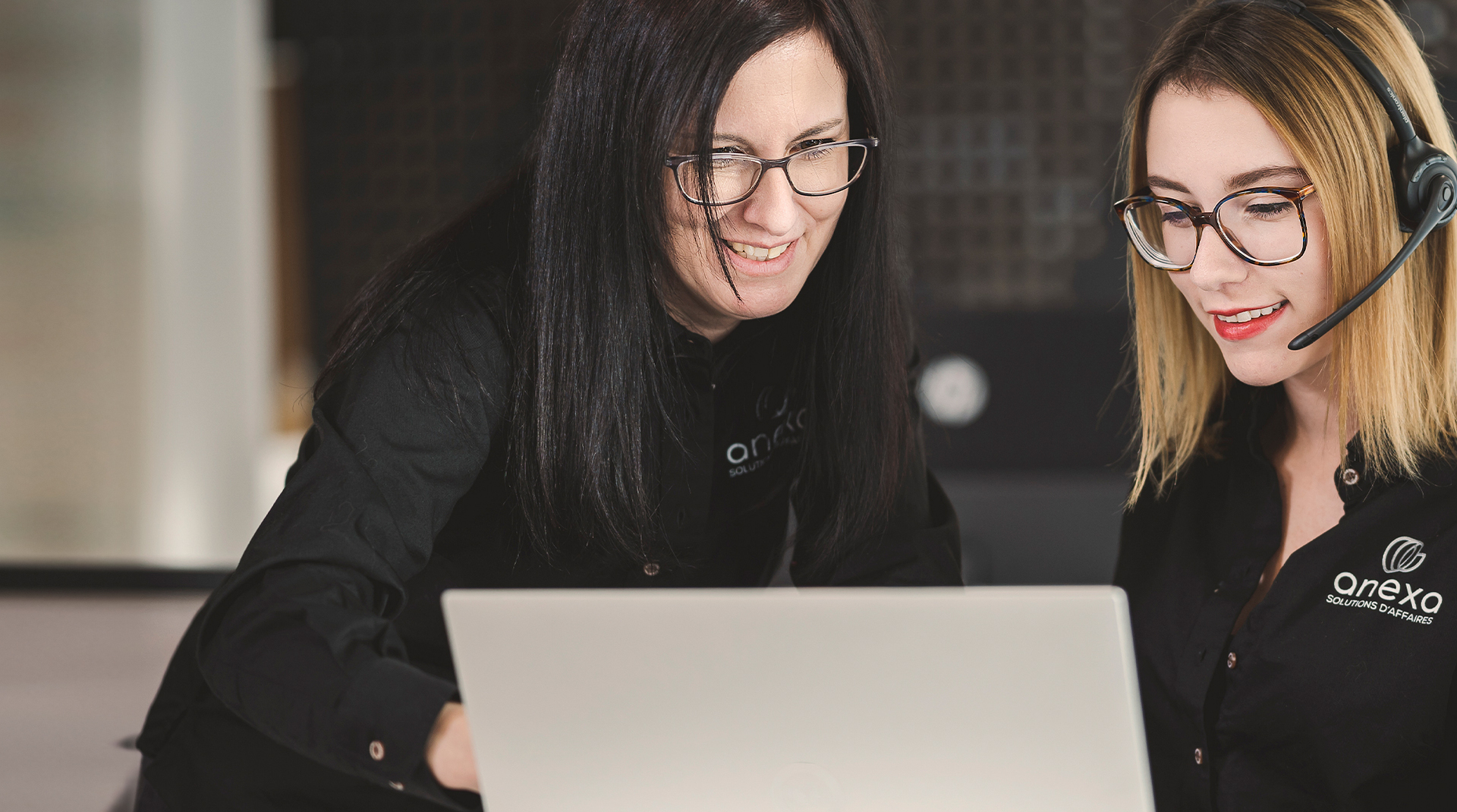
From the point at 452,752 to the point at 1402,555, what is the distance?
2.64 feet

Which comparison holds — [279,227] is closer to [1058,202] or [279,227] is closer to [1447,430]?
[1058,202]

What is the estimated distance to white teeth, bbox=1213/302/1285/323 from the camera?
1095 millimetres

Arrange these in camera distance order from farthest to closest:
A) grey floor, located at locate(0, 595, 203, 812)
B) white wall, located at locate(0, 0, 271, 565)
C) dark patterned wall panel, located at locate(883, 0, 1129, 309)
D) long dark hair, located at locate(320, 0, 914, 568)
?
white wall, located at locate(0, 0, 271, 565) < dark patterned wall panel, located at locate(883, 0, 1129, 309) < grey floor, located at locate(0, 595, 203, 812) < long dark hair, located at locate(320, 0, 914, 568)

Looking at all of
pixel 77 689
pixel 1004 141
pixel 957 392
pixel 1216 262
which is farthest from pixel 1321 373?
pixel 1004 141

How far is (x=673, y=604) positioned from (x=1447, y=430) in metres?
0.80

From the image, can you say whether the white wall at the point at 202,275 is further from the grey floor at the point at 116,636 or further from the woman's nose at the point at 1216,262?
the woman's nose at the point at 1216,262

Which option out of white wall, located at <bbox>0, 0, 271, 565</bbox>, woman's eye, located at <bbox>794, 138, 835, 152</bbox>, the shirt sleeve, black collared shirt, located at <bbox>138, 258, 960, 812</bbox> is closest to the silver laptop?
black collared shirt, located at <bbox>138, 258, 960, 812</bbox>

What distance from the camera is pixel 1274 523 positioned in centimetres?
118

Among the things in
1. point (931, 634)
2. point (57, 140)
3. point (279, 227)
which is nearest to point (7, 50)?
point (57, 140)

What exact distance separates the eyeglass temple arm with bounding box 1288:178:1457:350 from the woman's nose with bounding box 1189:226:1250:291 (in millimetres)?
84

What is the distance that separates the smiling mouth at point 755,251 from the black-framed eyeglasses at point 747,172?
53 mm

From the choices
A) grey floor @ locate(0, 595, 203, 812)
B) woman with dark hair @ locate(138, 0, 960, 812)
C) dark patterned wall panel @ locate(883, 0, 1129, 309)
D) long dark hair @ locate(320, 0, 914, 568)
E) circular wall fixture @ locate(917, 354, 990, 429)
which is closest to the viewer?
woman with dark hair @ locate(138, 0, 960, 812)

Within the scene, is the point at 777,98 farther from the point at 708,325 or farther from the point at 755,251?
the point at 708,325

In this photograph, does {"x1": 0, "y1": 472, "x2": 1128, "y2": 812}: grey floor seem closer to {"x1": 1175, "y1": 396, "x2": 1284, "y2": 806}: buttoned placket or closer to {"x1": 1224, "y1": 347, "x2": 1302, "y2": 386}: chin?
{"x1": 1175, "y1": 396, "x2": 1284, "y2": 806}: buttoned placket
